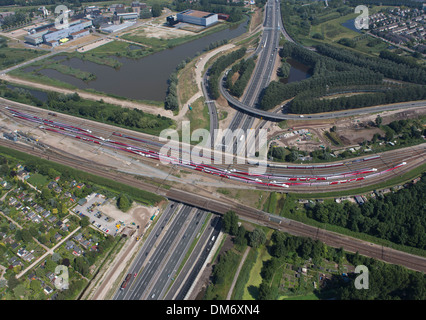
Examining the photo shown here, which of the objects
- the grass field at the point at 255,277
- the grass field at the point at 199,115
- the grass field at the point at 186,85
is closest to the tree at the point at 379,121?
the grass field at the point at 199,115

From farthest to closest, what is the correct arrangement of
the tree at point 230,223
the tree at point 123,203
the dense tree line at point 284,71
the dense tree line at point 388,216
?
the dense tree line at point 284,71 → the tree at point 123,203 → the tree at point 230,223 → the dense tree line at point 388,216

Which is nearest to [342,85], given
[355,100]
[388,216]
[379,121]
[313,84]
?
[313,84]

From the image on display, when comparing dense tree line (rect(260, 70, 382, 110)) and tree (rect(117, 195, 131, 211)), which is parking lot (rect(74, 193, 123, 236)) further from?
dense tree line (rect(260, 70, 382, 110))

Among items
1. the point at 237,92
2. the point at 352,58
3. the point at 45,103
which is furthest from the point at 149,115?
the point at 352,58

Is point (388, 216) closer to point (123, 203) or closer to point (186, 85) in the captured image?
point (123, 203)

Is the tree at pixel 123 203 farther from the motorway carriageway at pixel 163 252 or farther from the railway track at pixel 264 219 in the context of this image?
the motorway carriageway at pixel 163 252
